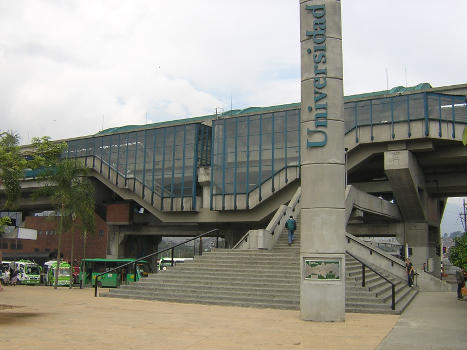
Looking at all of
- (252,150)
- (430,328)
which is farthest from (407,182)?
(430,328)

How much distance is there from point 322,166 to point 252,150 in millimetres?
25356

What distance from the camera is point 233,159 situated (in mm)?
40000

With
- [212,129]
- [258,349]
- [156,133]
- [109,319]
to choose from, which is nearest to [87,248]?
[156,133]

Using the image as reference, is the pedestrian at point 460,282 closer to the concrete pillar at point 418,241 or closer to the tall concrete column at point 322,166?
the tall concrete column at point 322,166

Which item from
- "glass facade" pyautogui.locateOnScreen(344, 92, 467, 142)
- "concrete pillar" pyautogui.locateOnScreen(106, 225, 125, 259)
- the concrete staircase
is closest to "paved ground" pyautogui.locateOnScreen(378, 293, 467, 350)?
the concrete staircase

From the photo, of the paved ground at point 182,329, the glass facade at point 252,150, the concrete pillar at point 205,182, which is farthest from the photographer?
the concrete pillar at point 205,182

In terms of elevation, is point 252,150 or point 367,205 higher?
point 252,150

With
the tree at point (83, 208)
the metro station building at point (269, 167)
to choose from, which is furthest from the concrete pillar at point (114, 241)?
the tree at point (83, 208)

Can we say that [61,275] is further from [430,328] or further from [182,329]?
[430,328]

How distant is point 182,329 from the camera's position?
11.8 m

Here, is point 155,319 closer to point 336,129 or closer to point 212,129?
point 336,129

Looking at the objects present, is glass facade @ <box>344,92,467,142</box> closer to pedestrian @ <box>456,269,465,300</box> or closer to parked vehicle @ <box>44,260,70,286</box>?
pedestrian @ <box>456,269,465,300</box>

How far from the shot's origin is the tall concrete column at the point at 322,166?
44.3 feet

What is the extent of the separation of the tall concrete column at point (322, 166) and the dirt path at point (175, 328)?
93cm
